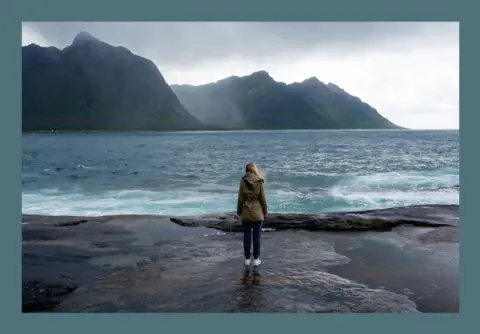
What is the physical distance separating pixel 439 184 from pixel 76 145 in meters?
12.2

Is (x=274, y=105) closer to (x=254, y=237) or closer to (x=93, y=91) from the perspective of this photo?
(x=93, y=91)

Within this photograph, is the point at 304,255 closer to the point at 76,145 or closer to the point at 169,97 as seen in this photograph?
the point at 169,97

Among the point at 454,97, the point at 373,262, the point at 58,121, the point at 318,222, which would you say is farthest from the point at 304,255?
the point at 58,121

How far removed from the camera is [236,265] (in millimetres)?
9797

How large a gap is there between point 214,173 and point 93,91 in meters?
5.92

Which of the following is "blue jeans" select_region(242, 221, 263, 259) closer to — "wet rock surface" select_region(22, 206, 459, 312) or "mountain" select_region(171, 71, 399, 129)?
"wet rock surface" select_region(22, 206, 459, 312)

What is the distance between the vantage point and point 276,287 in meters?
8.61

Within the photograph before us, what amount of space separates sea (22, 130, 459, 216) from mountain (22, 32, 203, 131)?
0.63 meters

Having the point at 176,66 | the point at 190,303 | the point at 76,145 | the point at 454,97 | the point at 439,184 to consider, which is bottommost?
the point at 190,303

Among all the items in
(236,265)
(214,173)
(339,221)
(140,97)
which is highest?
(140,97)

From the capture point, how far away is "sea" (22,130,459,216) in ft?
47.9

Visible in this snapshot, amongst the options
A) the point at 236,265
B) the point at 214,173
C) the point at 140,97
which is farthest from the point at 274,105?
the point at 236,265

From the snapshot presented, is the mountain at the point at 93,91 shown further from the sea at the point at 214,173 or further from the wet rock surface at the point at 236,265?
the wet rock surface at the point at 236,265

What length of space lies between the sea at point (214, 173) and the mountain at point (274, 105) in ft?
2.08
